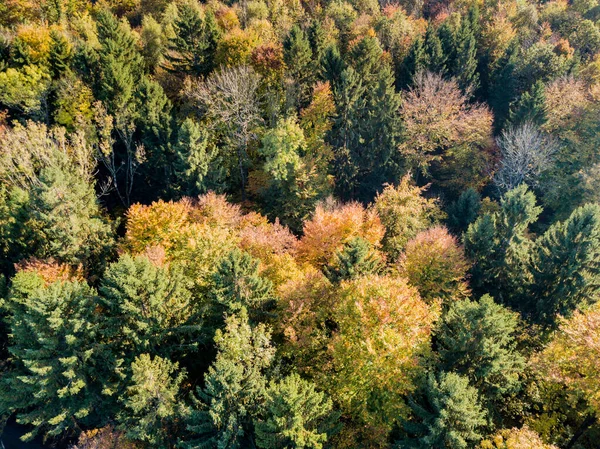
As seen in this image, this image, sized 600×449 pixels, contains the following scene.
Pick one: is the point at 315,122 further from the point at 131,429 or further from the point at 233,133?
the point at 131,429

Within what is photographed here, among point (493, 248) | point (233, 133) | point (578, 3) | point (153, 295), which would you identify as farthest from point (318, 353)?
point (578, 3)

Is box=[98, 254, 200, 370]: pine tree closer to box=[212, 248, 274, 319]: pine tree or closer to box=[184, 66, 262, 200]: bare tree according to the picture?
box=[212, 248, 274, 319]: pine tree

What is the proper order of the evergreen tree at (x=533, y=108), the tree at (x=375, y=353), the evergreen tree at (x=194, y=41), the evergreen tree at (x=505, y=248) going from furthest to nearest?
1. the evergreen tree at (x=533, y=108)
2. the evergreen tree at (x=194, y=41)
3. the evergreen tree at (x=505, y=248)
4. the tree at (x=375, y=353)

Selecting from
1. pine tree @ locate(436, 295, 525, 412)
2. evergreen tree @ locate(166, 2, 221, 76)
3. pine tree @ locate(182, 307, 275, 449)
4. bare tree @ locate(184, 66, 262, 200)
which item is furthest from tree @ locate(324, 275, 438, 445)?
evergreen tree @ locate(166, 2, 221, 76)

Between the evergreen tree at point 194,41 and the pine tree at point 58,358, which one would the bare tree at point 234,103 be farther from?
the pine tree at point 58,358

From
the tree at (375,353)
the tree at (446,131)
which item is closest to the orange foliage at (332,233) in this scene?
the tree at (375,353)

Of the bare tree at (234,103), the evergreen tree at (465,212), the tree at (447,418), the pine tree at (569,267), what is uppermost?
the bare tree at (234,103)
